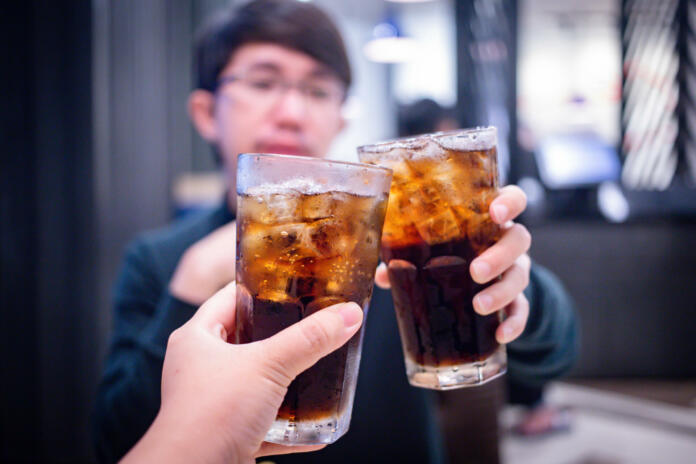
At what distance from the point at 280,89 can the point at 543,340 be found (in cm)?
81

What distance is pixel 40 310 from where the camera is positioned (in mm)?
2381

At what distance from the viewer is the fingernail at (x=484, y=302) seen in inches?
29.4

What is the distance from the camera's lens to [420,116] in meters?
2.67

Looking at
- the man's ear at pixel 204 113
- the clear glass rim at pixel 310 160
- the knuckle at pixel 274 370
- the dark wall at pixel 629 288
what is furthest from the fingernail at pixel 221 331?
the dark wall at pixel 629 288

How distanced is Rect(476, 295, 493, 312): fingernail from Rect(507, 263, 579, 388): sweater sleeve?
0.29 m

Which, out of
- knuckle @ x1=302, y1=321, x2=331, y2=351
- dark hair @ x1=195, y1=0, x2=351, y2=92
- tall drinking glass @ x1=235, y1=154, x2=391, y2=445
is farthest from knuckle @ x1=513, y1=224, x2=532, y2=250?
dark hair @ x1=195, y1=0, x2=351, y2=92

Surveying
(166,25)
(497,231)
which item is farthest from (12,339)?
(497,231)

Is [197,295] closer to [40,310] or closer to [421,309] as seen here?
[421,309]

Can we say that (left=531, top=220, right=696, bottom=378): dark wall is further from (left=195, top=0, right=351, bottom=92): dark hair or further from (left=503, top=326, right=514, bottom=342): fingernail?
(left=503, top=326, right=514, bottom=342): fingernail

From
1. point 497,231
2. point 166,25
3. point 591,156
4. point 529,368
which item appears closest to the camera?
point 497,231

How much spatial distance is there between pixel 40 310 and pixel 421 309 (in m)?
2.17

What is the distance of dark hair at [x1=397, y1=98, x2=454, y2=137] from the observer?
8.68 feet

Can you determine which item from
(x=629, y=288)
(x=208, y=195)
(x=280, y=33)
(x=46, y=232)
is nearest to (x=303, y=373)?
(x=280, y=33)

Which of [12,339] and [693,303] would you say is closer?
[12,339]
